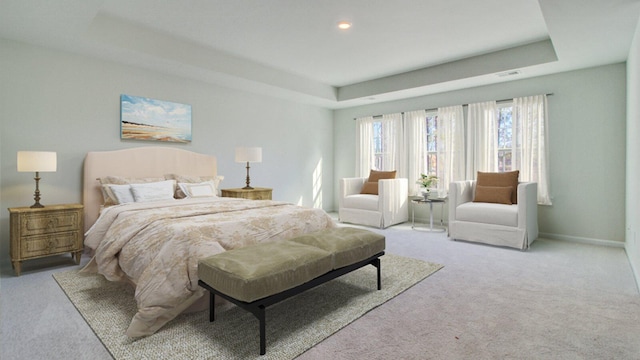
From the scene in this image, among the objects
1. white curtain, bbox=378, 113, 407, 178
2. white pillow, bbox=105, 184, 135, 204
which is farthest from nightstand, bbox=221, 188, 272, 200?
white curtain, bbox=378, 113, 407, 178

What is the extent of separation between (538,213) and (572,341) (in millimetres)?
3314

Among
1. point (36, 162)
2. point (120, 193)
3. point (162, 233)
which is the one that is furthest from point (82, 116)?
point (162, 233)

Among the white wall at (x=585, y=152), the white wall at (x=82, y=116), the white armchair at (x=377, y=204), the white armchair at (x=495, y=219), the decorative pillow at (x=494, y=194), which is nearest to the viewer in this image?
the white wall at (x=82, y=116)

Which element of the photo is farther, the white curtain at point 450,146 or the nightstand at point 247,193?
the white curtain at point 450,146

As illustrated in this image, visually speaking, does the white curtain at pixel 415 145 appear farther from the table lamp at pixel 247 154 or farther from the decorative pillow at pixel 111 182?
the decorative pillow at pixel 111 182

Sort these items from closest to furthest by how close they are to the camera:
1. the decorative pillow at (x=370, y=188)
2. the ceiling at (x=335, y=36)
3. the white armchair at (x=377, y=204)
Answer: the ceiling at (x=335, y=36) < the white armchair at (x=377, y=204) < the decorative pillow at (x=370, y=188)

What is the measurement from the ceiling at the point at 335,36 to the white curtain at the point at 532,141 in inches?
17.8

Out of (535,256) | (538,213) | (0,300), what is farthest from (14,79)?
(538,213)

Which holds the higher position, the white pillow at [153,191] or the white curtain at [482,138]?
the white curtain at [482,138]

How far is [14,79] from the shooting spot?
3400 mm

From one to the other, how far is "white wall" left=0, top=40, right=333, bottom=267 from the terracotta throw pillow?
1645 mm

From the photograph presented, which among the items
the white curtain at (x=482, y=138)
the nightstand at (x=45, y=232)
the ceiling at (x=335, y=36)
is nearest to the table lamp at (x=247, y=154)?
the ceiling at (x=335, y=36)

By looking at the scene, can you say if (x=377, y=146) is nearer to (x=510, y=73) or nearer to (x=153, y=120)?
(x=510, y=73)

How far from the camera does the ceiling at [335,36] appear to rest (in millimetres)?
3010
